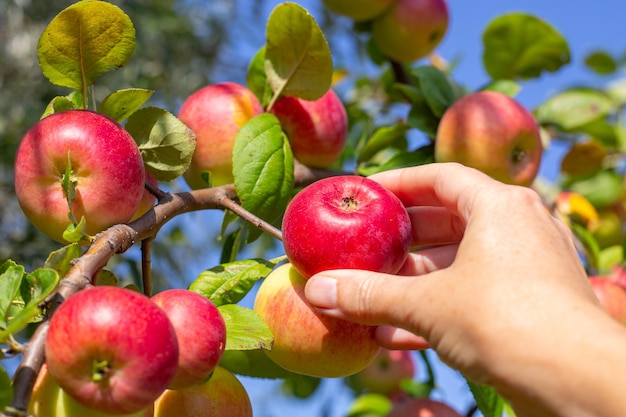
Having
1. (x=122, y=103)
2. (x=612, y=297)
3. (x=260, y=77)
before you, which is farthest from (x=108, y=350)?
(x=612, y=297)

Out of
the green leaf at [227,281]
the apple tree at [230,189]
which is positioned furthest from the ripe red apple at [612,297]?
the green leaf at [227,281]

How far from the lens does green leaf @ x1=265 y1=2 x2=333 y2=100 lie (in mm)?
1234

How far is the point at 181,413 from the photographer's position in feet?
3.21

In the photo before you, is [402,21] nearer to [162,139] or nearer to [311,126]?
[311,126]

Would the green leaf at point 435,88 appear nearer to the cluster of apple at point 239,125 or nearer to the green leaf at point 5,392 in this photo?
the cluster of apple at point 239,125

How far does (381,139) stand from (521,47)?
50cm

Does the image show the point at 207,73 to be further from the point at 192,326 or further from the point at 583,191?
the point at 192,326

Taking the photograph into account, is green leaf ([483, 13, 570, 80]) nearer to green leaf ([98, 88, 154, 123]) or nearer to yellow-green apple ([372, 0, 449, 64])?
yellow-green apple ([372, 0, 449, 64])

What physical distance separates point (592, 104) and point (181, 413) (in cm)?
141

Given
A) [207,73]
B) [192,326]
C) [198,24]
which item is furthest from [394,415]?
[198,24]

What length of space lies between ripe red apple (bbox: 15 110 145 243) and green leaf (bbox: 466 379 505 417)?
66 cm

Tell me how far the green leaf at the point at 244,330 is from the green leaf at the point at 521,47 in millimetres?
1077

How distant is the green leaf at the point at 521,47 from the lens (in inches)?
68.1

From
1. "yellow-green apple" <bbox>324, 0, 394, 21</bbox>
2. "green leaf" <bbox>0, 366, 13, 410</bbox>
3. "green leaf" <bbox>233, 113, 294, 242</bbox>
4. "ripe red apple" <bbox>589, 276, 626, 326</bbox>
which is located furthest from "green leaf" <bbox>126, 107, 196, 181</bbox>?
"ripe red apple" <bbox>589, 276, 626, 326</bbox>
